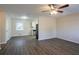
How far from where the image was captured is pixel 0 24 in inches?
209

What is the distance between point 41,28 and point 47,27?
56cm

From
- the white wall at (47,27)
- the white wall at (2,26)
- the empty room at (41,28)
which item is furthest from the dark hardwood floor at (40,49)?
the white wall at (47,27)

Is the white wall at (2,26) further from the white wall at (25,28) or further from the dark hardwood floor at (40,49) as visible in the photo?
the white wall at (25,28)

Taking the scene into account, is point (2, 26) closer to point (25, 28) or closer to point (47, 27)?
point (47, 27)

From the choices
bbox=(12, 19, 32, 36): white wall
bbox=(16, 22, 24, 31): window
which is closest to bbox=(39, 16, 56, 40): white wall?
bbox=(12, 19, 32, 36): white wall

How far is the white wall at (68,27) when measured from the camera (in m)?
5.52

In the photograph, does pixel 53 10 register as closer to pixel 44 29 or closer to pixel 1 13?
pixel 1 13

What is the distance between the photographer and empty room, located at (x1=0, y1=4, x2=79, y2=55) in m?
4.33

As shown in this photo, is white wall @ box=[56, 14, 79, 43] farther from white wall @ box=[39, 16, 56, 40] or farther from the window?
the window

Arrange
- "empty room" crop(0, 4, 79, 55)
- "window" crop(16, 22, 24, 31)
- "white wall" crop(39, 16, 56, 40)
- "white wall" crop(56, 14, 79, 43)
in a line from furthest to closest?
1. "window" crop(16, 22, 24, 31)
2. "white wall" crop(39, 16, 56, 40)
3. "white wall" crop(56, 14, 79, 43)
4. "empty room" crop(0, 4, 79, 55)

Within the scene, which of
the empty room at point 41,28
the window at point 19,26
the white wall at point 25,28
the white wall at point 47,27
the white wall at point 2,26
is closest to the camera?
the empty room at point 41,28

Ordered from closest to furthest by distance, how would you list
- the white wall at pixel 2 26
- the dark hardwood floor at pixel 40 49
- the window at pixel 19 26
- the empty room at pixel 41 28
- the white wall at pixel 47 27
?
the dark hardwood floor at pixel 40 49 → the empty room at pixel 41 28 → the white wall at pixel 2 26 → the white wall at pixel 47 27 → the window at pixel 19 26
